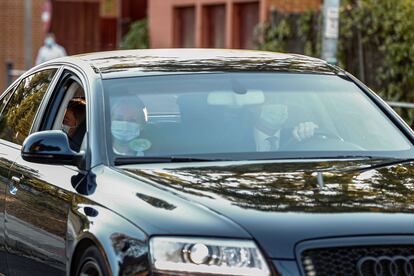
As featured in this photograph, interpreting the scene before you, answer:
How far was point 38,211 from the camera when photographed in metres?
6.66

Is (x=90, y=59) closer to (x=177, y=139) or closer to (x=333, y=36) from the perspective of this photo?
(x=177, y=139)

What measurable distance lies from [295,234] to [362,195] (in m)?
0.57

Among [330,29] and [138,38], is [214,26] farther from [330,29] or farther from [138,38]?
[330,29]

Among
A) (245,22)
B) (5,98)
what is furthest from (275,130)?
(245,22)

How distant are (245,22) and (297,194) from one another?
77.1 ft

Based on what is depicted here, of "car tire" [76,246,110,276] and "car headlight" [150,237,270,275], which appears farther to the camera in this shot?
"car tire" [76,246,110,276]

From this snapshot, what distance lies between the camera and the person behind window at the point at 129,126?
6.44 m

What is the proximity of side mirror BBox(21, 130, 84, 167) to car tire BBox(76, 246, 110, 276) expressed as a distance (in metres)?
0.62

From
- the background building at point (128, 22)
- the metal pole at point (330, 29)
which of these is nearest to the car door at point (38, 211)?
the metal pole at point (330, 29)

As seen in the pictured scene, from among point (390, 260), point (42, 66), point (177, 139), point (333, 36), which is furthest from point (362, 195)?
point (333, 36)

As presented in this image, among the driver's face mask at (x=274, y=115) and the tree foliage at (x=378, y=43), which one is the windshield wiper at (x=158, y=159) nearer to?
the driver's face mask at (x=274, y=115)

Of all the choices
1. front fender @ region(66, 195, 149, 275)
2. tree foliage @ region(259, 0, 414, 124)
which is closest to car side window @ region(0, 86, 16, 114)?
front fender @ region(66, 195, 149, 275)

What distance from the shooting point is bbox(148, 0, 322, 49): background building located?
27672 millimetres

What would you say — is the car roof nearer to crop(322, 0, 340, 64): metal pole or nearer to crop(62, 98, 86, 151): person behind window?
crop(62, 98, 86, 151): person behind window
